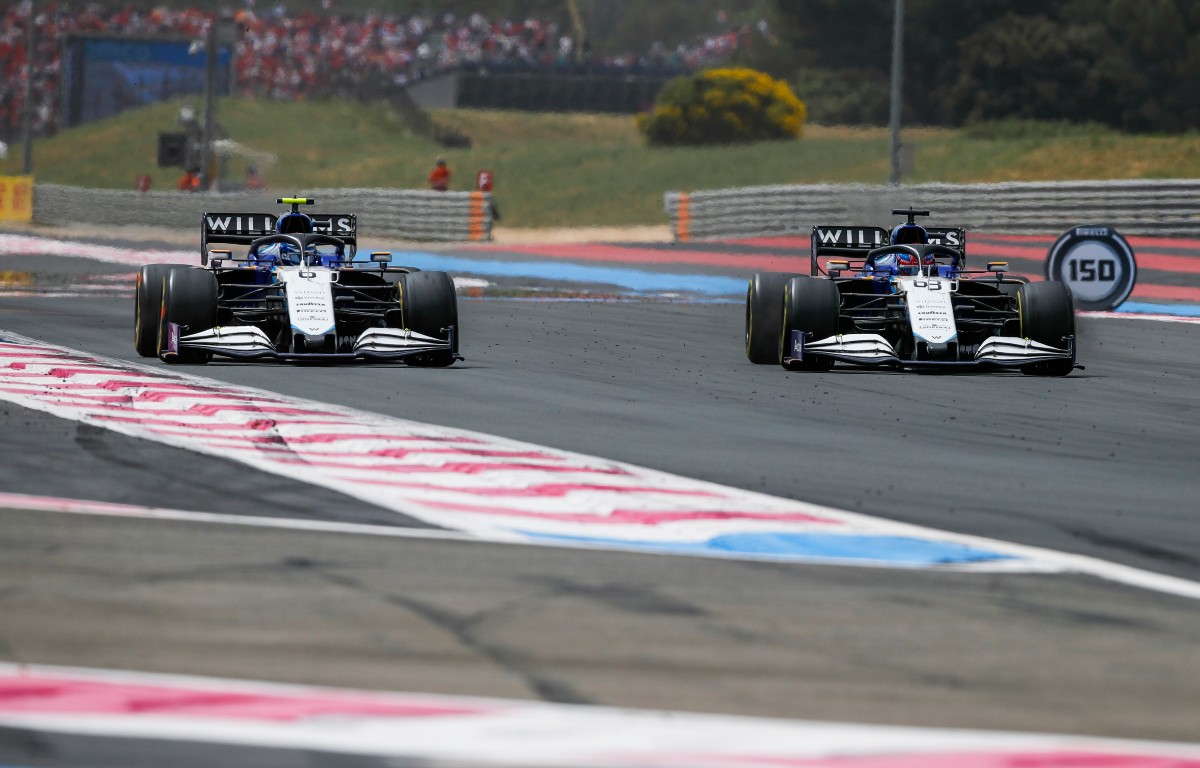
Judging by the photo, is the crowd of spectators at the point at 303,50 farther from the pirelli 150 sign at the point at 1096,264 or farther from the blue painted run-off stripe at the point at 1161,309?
the pirelli 150 sign at the point at 1096,264

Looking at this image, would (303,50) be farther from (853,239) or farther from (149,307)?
(149,307)

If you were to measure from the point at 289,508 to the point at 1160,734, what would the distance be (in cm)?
367

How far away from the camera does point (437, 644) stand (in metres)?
5.11

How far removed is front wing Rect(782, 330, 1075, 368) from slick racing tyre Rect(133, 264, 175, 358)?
4252 mm

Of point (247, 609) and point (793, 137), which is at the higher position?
point (793, 137)

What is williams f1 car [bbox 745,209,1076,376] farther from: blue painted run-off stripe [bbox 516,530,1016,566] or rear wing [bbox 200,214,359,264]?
blue painted run-off stripe [bbox 516,530,1016,566]

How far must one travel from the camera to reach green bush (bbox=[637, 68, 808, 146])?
61969 mm

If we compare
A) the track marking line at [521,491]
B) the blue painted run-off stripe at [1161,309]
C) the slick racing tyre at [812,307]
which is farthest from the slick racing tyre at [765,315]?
the blue painted run-off stripe at [1161,309]

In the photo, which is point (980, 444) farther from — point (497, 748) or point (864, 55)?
point (864, 55)

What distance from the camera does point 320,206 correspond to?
41.8m

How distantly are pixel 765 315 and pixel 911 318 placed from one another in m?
1.17

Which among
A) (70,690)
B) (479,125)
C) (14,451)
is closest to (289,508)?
(14,451)

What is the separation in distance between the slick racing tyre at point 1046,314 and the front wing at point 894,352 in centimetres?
5

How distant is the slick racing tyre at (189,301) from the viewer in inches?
511
